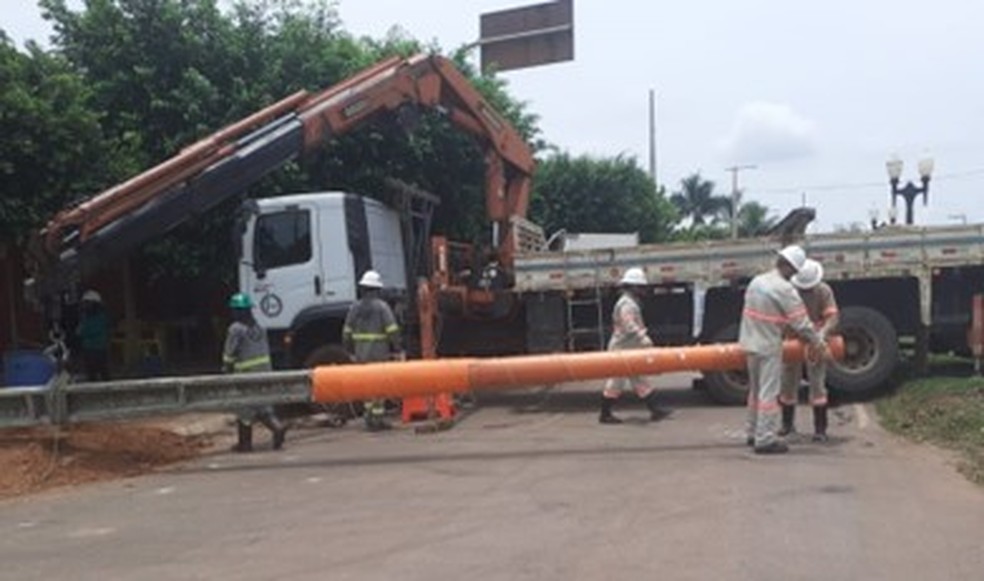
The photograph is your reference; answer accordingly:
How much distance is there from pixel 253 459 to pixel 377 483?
2238 millimetres

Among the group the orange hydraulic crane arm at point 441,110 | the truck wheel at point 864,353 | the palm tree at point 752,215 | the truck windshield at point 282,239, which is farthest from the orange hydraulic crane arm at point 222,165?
the palm tree at point 752,215

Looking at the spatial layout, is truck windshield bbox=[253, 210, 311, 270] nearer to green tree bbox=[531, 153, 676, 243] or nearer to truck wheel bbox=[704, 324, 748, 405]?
truck wheel bbox=[704, 324, 748, 405]

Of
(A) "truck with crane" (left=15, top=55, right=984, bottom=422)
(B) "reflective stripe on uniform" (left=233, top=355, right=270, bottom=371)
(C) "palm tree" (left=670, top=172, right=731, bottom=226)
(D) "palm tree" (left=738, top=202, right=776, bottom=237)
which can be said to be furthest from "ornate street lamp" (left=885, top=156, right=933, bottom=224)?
(C) "palm tree" (left=670, top=172, right=731, bottom=226)

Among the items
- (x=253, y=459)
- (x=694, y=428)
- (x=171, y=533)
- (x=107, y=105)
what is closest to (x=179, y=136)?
(x=107, y=105)

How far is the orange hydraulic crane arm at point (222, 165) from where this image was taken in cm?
1204

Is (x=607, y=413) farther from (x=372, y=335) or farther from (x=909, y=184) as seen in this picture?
(x=909, y=184)

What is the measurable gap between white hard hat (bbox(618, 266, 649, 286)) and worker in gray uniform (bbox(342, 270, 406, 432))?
2.75 metres

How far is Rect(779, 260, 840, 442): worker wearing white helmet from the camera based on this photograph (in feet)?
33.6

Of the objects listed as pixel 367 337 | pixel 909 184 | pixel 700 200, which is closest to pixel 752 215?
pixel 700 200

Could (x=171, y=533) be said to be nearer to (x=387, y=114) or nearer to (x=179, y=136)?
(x=387, y=114)

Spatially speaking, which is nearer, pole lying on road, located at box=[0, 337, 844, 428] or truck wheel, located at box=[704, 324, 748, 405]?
pole lying on road, located at box=[0, 337, 844, 428]

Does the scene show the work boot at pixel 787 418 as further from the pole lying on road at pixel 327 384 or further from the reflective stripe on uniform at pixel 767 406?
the reflective stripe on uniform at pixel 767 406

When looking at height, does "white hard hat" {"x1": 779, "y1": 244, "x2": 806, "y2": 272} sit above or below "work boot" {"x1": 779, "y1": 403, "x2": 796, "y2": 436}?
above

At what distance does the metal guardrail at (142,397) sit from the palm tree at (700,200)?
6613cm
